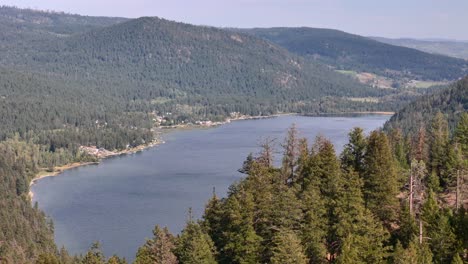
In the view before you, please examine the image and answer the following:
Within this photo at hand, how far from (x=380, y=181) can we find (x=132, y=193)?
3411 inches

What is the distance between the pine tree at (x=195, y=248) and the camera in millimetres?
48688

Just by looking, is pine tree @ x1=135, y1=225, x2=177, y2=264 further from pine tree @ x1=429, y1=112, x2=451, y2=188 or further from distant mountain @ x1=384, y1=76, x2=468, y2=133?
distant mountain @ x1=384, y1=76, x2=468, y2=133

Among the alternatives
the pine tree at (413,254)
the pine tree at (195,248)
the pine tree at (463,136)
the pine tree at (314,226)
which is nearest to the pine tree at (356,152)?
the pine tree at (314,226)

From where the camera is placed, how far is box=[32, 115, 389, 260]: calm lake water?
103 meters

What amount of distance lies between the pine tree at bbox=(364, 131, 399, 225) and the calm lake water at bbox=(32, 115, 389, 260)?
43.2 meters

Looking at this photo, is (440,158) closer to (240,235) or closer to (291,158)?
(291,158)

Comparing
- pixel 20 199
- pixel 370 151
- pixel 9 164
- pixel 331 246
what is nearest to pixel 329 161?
pixel 370 151

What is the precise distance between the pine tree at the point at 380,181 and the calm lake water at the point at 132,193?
43.2 meters

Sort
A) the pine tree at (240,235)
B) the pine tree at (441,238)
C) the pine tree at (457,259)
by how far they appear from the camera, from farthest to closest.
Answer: the pine tree at (240,235)
the pine tree at (441,238)
the pine tree at (457,259)

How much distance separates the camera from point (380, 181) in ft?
178

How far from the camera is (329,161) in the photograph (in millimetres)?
55344

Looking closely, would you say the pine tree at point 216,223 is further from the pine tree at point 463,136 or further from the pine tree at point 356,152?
the pine tree at point 463,136

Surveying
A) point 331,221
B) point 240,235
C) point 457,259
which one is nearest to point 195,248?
point 240,235

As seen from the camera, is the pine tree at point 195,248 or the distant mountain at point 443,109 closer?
the pine tree at point 195,248
